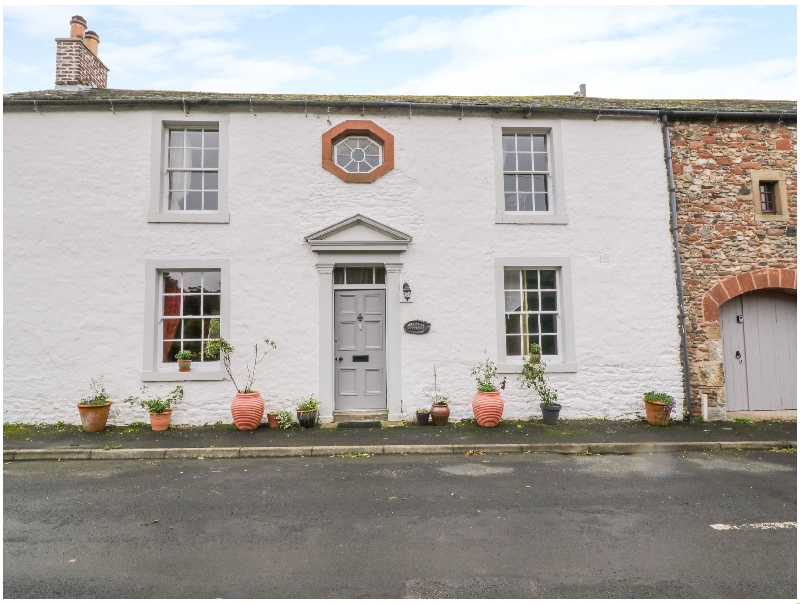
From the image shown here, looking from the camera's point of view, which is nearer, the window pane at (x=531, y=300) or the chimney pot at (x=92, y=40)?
the window pane at (x=531, y=300)

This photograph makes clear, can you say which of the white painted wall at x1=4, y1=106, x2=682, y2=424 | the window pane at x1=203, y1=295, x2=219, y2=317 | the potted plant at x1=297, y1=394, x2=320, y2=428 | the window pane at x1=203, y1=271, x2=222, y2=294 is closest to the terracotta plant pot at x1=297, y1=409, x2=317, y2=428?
the potted plant at x1=297, y1=394, x2=320, y2=428

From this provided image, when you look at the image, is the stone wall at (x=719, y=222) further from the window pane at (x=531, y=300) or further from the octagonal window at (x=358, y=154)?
the octagonal window at (x=358, y=154)

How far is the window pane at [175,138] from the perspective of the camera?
400 inches

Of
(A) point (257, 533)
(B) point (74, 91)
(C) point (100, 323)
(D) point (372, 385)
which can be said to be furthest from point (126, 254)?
(A) point (257, 533)

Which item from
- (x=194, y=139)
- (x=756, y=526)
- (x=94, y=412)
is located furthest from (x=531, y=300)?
(x=94, y=412)

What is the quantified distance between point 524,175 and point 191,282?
6.73m

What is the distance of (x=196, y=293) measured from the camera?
9836 mm

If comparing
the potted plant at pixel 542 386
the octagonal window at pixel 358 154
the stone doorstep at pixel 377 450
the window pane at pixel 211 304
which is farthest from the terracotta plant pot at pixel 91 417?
the potted plant at pixel 542 386

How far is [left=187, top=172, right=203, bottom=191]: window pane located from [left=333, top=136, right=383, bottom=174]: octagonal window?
8.52 ft

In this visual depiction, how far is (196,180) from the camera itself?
33.2 ft

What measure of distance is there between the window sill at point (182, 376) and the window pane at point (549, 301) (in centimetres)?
616

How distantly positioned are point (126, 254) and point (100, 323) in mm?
1320

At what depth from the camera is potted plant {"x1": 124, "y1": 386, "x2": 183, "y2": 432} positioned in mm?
9070

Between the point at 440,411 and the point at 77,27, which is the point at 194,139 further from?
the point at 440,411
